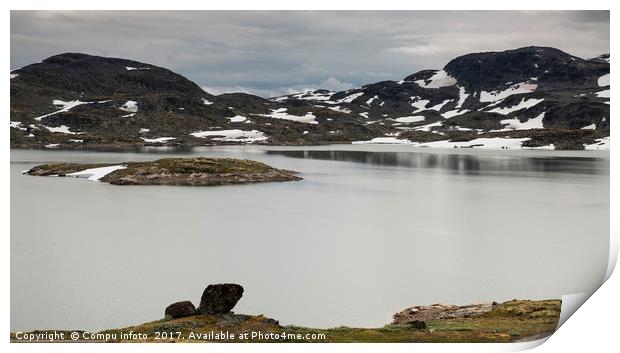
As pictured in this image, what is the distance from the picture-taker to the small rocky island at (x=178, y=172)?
287 feet

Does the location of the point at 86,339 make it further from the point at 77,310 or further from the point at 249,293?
the point at 249,293

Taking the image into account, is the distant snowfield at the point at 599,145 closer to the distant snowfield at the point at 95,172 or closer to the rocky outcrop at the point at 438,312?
the distant snowfield at the point at 95,172

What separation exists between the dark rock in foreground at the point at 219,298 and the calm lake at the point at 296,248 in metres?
2.65

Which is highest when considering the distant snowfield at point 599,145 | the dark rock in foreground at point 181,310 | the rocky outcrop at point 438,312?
the distant snowfield at point 599,145

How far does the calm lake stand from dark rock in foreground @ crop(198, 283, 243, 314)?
265 centimetres

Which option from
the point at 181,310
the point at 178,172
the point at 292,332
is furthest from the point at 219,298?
the point at 178,172

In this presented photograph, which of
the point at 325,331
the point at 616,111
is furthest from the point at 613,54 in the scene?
the point at 325,331

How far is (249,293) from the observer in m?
32.8

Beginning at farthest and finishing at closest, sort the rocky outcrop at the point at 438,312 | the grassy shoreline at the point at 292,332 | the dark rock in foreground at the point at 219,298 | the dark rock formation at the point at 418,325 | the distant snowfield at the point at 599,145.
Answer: the distant snowfield at the point at 599,145, the rocky outcrop at the point at 438,312, the dark rock in foreground at the point at 219,298, the dark rock formation at the point at 418,325, the grassy shoreline at the point at 292,332

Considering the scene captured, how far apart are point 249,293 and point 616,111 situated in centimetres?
2425

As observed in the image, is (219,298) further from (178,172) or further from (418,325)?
(178,172)

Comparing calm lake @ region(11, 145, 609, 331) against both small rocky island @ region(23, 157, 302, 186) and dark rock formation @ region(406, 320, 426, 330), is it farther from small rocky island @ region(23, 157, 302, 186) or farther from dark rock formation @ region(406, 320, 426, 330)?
small rocky island @ region(23, 157, 302, 186)

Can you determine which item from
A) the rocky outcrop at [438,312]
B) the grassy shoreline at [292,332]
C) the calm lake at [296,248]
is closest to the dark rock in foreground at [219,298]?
the grassy shoreline at [292,332]

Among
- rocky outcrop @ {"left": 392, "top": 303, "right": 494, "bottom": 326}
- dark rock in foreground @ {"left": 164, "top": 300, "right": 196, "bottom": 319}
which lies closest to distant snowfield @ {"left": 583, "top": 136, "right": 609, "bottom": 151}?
rocky outcrop @ {"left": 392, "top": 303, "right": 494, "bottom": 326}
